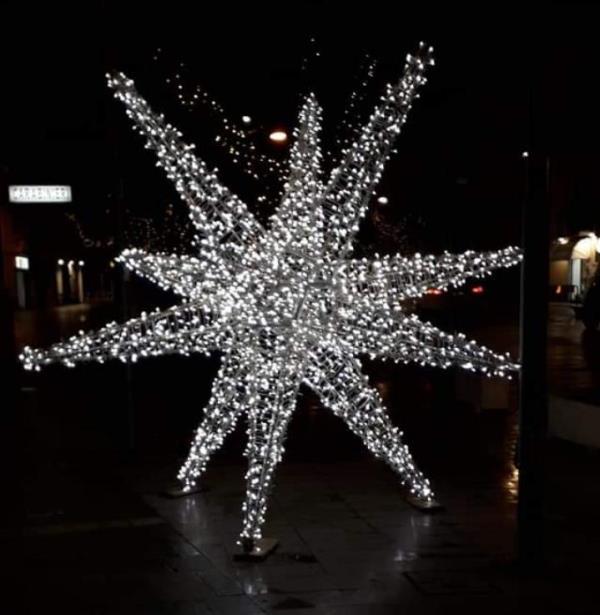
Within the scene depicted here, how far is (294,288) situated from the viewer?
5.98 metres

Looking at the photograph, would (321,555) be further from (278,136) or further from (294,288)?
(278,136)

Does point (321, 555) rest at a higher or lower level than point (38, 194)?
lower

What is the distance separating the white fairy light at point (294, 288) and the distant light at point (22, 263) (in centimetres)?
4402

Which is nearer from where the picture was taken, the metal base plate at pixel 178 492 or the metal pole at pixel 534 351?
the metal pole at pixel 534 351

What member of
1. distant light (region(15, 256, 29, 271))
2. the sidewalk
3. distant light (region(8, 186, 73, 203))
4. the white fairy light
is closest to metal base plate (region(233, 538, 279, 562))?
the sidewalk

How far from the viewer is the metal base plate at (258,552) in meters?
5.63

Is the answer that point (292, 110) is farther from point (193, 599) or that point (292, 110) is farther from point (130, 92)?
point (193, 599)

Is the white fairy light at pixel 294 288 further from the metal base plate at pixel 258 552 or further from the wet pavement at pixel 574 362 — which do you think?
the wet pavement at pixel 574 362

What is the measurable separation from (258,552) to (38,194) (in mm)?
11203

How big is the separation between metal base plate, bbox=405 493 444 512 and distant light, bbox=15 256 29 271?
145ft

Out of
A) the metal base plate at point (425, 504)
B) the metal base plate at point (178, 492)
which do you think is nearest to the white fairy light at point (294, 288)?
the metal base plate at point (425, 504)

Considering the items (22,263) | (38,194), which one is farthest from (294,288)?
(22,263)

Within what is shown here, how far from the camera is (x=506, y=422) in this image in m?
10.7

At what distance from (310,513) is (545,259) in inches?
115
